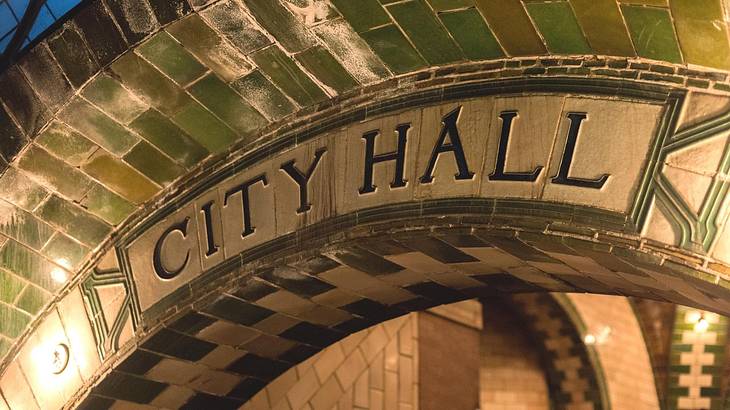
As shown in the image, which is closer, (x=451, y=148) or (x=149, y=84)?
(x=451, y=148)

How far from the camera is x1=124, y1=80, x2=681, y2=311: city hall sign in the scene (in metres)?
3.10

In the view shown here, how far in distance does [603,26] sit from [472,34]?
542 mm

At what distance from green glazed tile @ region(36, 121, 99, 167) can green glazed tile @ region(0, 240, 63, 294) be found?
631 mm

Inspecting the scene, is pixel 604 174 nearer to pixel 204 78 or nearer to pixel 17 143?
pixel 204 78

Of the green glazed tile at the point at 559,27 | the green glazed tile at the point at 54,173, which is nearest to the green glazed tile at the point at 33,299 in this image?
the green glazed tile at the point at 54,173

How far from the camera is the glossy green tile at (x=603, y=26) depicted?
9.94ft

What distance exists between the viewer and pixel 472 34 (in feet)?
11.3

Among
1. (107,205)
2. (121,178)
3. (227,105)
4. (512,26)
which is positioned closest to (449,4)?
(512,26)

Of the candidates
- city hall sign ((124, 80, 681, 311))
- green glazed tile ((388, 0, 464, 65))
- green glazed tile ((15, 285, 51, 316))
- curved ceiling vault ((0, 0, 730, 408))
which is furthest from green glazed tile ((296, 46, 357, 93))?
green glazed tile ((15, 285, 51, 316))

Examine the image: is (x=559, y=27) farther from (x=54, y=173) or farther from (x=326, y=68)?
(x=54, y=173)

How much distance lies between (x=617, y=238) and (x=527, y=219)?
0.36 meters

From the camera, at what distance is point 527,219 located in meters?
3.30

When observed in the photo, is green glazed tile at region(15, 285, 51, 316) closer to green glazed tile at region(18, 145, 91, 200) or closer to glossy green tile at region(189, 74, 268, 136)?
green glazed tile at region(18, 145, 91, 200)

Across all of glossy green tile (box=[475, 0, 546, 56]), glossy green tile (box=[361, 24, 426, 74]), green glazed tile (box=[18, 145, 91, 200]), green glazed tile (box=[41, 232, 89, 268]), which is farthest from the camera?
green glazed tile (box=[41, 232, 89, 268])
